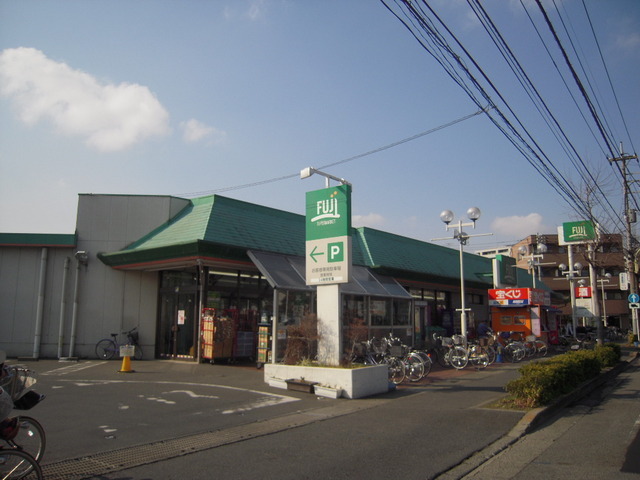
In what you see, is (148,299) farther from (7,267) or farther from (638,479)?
(638,479)

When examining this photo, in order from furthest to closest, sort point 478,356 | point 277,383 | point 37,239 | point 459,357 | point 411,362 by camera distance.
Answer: point 37,239, point 478,356, point 459,357, point 411,362, point 277,383

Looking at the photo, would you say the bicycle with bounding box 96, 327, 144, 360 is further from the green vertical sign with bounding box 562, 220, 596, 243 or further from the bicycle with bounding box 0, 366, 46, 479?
the green vertical sign with bounding box 562, 220, 596, 243

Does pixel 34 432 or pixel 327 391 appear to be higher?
pixel 34 432

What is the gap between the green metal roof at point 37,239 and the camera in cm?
1822

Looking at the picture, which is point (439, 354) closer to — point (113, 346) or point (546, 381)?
point (546, 381)

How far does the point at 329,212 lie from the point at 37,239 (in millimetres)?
12049

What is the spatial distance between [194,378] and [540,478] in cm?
994

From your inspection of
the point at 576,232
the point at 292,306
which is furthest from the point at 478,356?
the point at 576,232

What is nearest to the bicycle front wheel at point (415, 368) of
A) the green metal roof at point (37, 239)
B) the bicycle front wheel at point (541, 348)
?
the bicycle front wheel at point (541, 348)

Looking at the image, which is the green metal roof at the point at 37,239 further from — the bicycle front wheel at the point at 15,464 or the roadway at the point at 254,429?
the bicycle front wheel at the point at 15,464

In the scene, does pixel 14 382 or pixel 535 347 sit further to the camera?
pixel 535 347

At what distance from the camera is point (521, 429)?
797cm

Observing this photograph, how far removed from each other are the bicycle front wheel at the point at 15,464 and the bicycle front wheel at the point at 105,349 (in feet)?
46.2

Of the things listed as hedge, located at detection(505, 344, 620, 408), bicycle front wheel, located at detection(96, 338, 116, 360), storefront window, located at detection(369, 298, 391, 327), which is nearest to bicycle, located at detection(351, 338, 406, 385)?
hedge, located at detection(505, 344, 620, 408)
